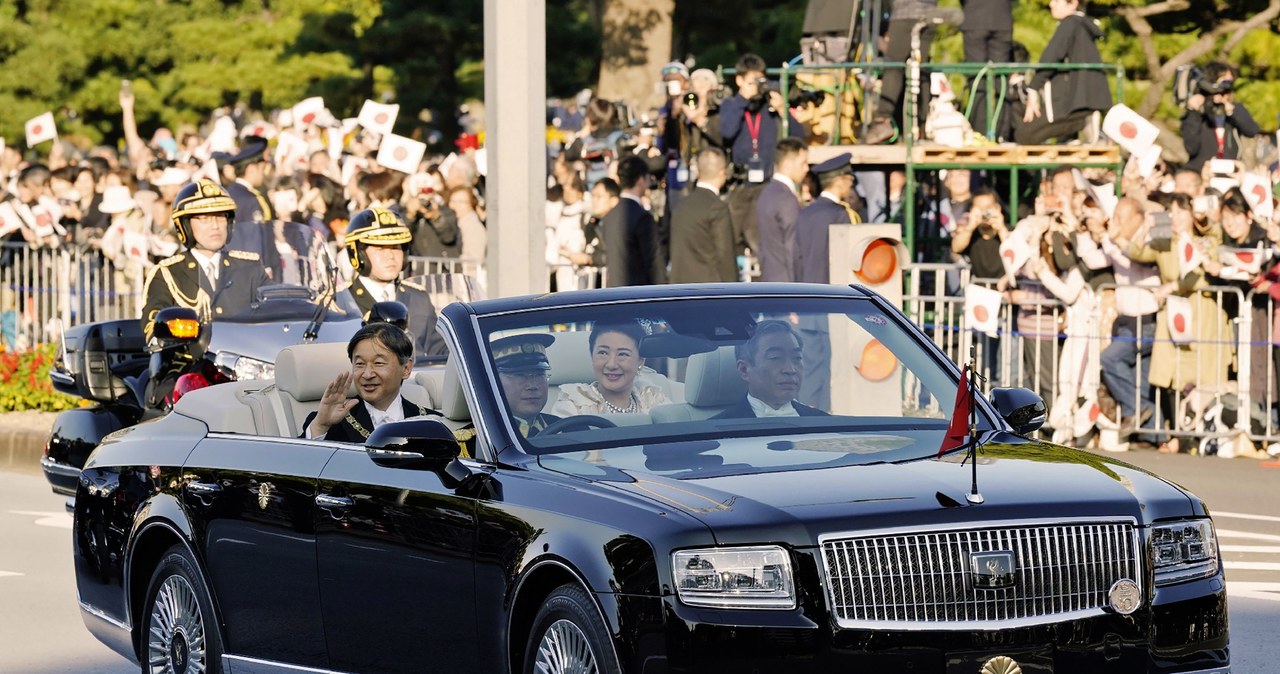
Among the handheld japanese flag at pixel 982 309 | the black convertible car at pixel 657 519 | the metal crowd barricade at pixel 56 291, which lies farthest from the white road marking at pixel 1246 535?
the metal crowd barricade at pixel 56 291

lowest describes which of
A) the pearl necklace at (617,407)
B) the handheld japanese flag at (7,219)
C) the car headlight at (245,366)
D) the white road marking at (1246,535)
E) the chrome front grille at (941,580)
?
the white road marking at (1246,535)

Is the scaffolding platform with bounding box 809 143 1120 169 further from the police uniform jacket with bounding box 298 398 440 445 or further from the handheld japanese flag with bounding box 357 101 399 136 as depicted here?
the police uniform jacket with bounding box 298 398 440 445

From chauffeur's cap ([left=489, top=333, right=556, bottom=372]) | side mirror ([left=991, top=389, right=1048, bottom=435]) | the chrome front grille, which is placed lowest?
the chrome front grille

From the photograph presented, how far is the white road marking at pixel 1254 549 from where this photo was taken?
1301cm

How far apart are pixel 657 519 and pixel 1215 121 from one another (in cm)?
1492

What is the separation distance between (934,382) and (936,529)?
1639 millimetres

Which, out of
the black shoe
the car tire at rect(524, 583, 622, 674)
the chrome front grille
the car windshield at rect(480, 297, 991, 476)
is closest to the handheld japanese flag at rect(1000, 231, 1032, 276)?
the black shoe

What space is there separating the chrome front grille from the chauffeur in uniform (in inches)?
54.7

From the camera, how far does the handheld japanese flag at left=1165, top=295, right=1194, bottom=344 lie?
1691 cm

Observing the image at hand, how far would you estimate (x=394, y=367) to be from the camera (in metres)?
8.38

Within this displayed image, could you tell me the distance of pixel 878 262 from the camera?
A: 48.0ft

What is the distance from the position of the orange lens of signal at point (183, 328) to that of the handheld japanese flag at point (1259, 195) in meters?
8.34

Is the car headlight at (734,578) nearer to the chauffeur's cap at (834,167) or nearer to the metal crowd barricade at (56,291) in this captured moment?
the chauffeur's cap at (834,167)

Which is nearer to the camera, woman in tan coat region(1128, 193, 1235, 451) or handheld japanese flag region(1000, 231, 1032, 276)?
woman in tan coat region(1128, 193, 1235, 451)
